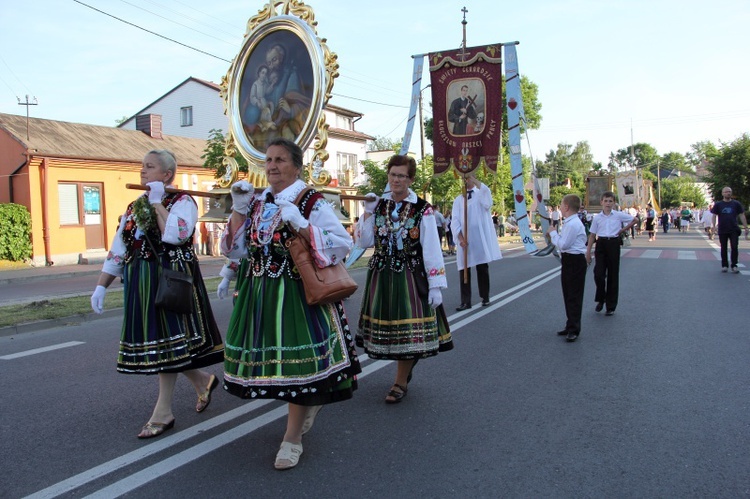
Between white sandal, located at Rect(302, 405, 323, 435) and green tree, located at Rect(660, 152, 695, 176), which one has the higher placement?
green tree, located at Rect(660, 152, 695, 176)

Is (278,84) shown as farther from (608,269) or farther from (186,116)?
(186,116)

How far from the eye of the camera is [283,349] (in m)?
3.39

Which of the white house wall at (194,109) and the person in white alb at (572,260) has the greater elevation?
the white house wall at (194,109)

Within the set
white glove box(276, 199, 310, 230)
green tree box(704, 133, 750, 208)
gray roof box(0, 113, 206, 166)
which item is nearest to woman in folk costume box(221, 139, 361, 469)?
white glove box(276, 199, 310, 230)

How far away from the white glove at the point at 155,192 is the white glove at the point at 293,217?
100cm

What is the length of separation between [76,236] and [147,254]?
20.8m

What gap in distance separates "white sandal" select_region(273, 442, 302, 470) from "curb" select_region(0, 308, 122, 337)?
636cm

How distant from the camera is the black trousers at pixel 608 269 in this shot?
8.69 m

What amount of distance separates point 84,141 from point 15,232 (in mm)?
5491

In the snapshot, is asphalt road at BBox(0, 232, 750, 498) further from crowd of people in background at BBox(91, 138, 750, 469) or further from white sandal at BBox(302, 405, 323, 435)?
crowd of people in background at BBox(91, 138, 750, 469)

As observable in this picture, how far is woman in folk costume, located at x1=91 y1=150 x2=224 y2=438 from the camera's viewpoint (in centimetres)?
389

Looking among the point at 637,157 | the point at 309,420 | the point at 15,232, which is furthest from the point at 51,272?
the point at 637,157

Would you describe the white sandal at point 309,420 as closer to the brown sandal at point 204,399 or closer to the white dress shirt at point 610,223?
the brown sandal at point 204,399

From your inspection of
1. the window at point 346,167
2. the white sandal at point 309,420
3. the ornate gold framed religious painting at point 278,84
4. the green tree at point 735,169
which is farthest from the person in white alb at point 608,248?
the window at point 346,167
